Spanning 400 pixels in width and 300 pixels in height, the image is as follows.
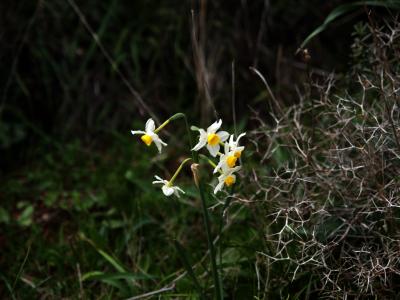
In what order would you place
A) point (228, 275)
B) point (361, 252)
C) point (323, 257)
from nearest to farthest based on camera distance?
1. point (323, 257)
2. point (361, 252)
3. point (228, 275)

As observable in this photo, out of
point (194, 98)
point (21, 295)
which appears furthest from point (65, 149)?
point (21, 295)

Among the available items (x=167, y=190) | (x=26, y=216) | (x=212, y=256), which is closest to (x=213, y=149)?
(x=167, y=190)

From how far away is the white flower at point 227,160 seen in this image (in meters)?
1.30

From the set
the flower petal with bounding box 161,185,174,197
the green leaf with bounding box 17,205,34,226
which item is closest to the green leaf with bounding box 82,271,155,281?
the flower petal with bounding box 161,185,174,197

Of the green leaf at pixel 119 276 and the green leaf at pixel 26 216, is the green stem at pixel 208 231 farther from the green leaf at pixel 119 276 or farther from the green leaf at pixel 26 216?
the green leaf at pixel 26 216

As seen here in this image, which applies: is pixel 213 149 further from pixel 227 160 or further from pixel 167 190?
pixel 167 190

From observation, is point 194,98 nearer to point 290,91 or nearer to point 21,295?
point 290,91

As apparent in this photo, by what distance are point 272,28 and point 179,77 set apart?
2.03ft

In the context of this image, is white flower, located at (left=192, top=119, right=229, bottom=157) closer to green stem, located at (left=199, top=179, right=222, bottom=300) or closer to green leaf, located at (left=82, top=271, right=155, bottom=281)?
green stem, located at (left=199, top=179, right=222, bottom=300)

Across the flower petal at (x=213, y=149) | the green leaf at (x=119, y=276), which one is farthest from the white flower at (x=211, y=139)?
the green leaf at (x=119, y=276)

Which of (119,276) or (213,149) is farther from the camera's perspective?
(119,276)

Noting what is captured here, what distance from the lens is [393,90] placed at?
64.2 inches

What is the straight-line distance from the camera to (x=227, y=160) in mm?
1315

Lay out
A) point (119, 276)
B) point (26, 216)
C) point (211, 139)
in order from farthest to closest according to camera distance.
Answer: point (26, 216) < point (119, 276) < point (211, 139)
